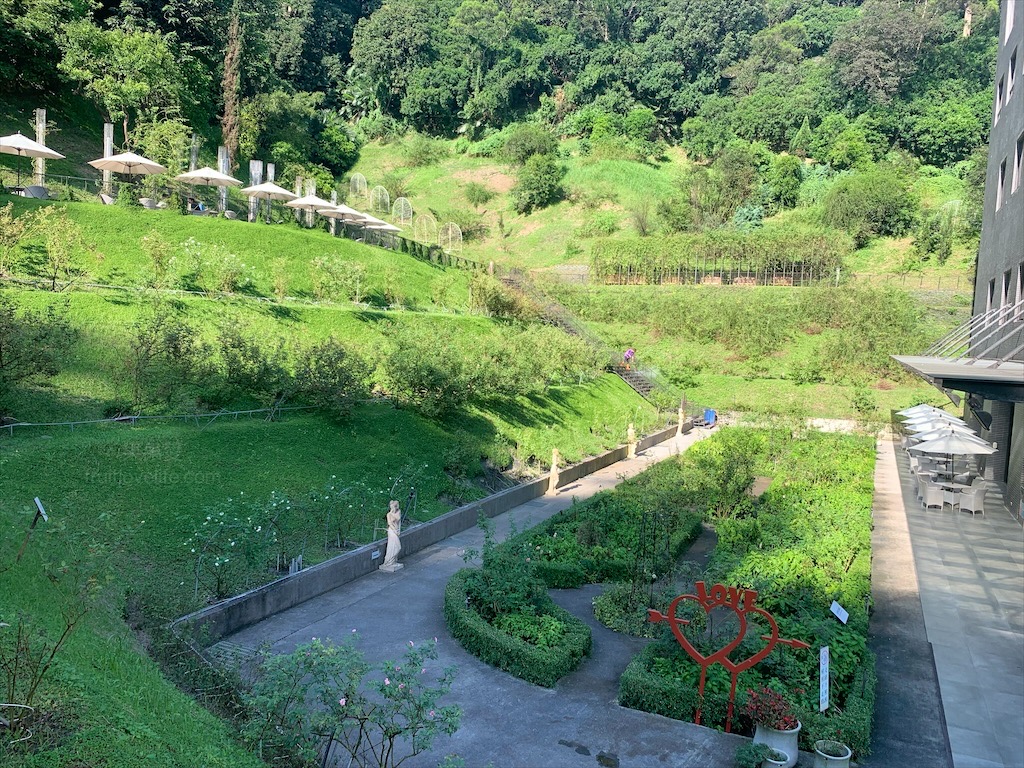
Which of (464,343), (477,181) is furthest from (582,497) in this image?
(477,181)

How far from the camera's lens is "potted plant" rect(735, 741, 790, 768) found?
21.2ft

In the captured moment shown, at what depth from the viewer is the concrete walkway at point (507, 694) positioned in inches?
268

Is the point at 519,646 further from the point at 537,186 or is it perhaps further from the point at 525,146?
the point at 525,146

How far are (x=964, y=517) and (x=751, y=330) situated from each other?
2191 centimetres

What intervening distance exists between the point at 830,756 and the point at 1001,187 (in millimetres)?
18726

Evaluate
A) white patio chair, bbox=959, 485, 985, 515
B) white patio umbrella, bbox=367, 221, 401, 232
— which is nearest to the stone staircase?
white patio umbrella, bbox=367, 221, 401, 232

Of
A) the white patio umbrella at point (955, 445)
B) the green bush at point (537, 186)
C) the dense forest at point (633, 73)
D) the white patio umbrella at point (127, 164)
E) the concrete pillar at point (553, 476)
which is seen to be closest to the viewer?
the white patio umbrella at point (955, 445)

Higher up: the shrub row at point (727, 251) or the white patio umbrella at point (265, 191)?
the shrub row at point (727, 251)

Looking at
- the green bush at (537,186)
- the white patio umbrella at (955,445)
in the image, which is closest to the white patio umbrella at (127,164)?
the white patio umbrella at (955,445)

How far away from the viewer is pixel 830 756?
655 cm

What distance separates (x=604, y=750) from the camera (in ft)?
22.7

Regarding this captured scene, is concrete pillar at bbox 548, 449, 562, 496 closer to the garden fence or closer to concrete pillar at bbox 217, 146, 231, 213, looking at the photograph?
A: the garden fence

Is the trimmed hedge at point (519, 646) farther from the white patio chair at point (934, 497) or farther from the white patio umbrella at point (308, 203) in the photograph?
the white patio umbrella at point (308, 203)

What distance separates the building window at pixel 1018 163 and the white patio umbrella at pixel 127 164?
79.9 ft
